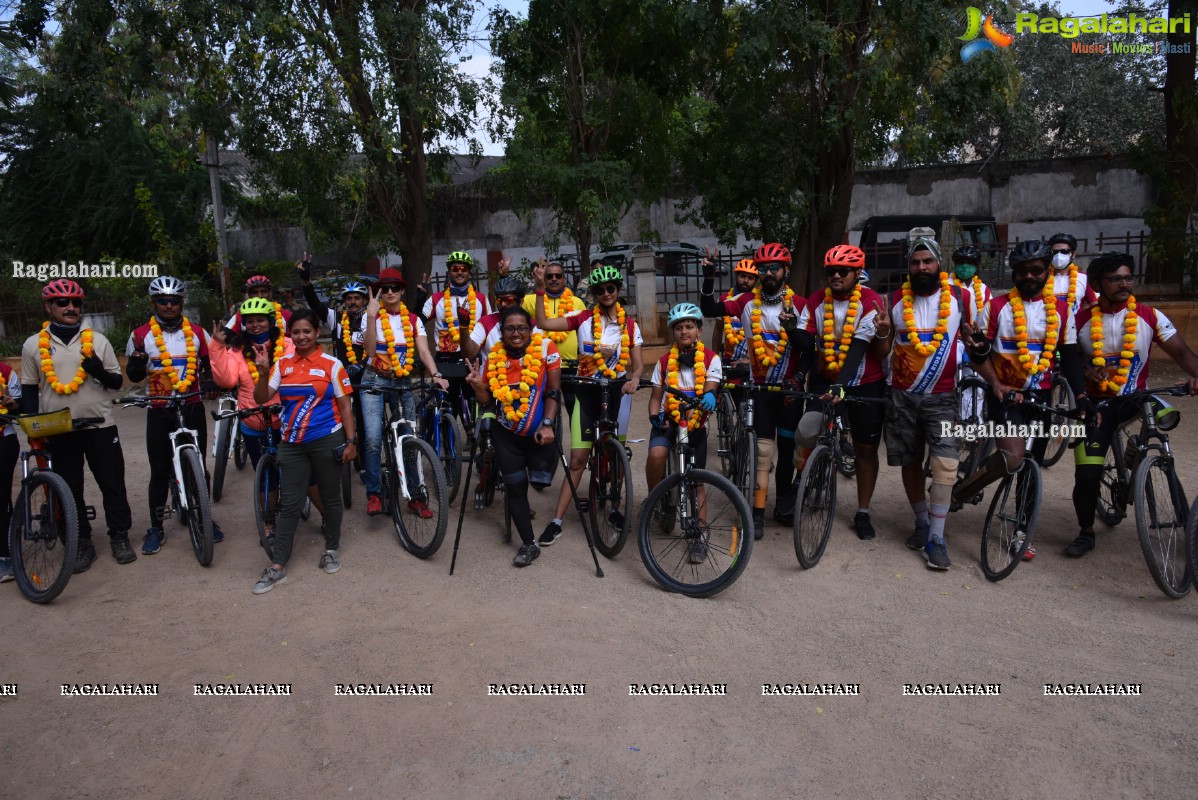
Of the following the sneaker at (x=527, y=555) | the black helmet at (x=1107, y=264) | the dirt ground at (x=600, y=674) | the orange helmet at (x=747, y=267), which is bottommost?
A: the dirt ground at (x=600, y=674)

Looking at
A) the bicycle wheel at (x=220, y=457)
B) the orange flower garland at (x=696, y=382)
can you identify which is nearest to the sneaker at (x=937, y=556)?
the orange flower garland at (x=696, y=382)

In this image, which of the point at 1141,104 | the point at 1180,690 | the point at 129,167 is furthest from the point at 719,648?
the point at 1141,104

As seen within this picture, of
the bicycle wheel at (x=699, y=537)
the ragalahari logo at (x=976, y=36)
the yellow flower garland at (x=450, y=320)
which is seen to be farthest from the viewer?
the ragalahari logo at (x=976, y=36)

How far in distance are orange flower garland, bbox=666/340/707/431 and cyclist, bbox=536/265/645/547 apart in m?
0.42

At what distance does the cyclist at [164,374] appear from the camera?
659 centimetres

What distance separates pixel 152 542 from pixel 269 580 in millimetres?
1337

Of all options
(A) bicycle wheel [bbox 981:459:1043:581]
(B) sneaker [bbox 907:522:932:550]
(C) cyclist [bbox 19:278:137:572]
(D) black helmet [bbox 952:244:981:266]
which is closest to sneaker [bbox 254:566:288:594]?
(C) cyclist [bbox 19:278:137:572]

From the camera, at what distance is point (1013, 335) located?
601cm

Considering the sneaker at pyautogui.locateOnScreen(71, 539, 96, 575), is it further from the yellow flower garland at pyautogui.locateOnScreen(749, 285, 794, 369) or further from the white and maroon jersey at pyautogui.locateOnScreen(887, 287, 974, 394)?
the white and maroon jersey at pyautogui.locateOnScreen(887, 287, 974, 394)

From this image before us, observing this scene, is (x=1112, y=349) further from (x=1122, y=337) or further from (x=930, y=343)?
(x=930, y=343)

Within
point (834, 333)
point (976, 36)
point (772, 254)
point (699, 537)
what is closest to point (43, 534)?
point (699, 537)

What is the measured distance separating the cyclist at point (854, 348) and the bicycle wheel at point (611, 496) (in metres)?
1.50

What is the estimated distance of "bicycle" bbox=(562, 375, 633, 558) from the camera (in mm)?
6246

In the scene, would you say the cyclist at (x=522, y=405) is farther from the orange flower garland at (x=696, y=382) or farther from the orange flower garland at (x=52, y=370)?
the orange flower garland at (x=52, y=370)
